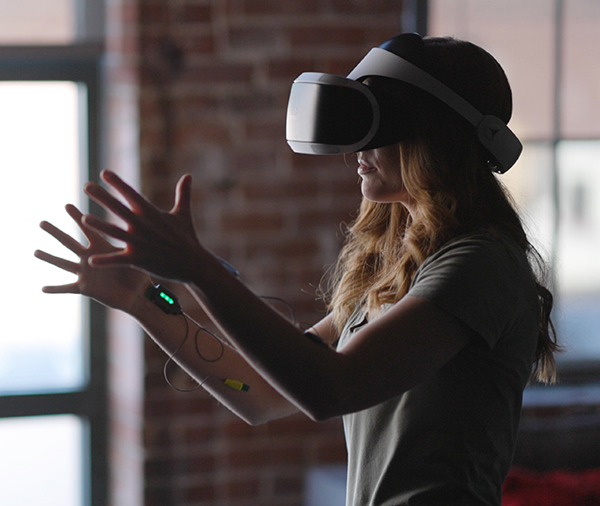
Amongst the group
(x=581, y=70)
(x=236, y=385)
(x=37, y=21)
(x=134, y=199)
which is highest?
(x=37, y=21)

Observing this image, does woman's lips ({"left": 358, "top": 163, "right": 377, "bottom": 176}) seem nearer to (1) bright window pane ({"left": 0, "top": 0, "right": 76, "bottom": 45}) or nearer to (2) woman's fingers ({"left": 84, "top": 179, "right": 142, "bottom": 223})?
(2) woman's fingers ({"left": 84, "top": 179, "right": 142, "bottom": 223})

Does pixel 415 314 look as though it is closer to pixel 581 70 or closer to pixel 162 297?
pixel 162 297

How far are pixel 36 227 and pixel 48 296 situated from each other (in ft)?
0.76

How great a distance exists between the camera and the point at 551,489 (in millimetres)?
1897

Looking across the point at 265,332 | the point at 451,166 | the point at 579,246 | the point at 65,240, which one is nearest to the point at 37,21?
the point at 65,240

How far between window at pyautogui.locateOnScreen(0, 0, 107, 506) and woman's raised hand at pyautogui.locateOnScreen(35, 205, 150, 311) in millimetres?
1203

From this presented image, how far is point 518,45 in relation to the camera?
239 cm

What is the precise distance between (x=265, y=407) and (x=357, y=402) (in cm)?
48

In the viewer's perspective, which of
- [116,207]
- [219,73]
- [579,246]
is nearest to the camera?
[116,207]

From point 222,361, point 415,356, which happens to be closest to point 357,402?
point 415,356

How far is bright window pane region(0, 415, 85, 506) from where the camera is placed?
2291mm

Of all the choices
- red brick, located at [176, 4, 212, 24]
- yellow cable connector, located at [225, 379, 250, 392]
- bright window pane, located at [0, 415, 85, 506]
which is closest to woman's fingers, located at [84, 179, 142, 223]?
yellow cable connector, located at [225, 379, 250, 392]

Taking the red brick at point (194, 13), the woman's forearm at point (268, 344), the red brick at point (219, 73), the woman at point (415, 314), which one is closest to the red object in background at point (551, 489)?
the woman at point (415, 314)

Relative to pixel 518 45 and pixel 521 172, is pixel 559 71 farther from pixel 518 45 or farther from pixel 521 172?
pixel 521 172
